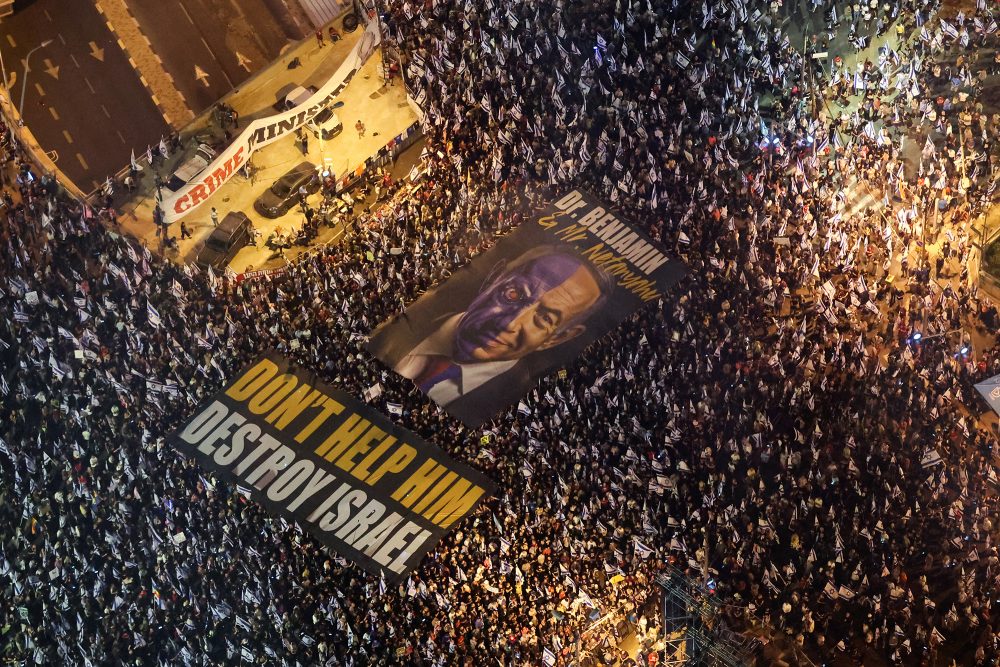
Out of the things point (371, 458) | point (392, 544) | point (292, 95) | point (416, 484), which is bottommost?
point (392, 544)

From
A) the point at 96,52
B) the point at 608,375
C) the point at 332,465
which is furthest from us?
the point at 96,52

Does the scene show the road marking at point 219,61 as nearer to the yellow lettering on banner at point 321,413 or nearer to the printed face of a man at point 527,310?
the printed face of a man at point 527,310

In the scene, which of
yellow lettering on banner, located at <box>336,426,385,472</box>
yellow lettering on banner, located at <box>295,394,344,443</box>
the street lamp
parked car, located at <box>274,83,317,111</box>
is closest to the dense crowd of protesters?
yellow lettering on banner, located at <box>295,394,344,443</box>

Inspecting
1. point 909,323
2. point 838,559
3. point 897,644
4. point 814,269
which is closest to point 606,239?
point 814,269

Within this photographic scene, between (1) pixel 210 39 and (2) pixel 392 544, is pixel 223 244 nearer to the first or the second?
(1) pixel 210 39

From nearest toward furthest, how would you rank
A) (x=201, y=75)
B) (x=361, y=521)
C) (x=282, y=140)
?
(x=361, y=521)
(x=282, y=140)
(x=201, y=75)

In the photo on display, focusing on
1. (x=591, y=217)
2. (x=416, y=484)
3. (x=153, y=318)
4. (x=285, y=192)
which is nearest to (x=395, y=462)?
(x=416, y=484)
